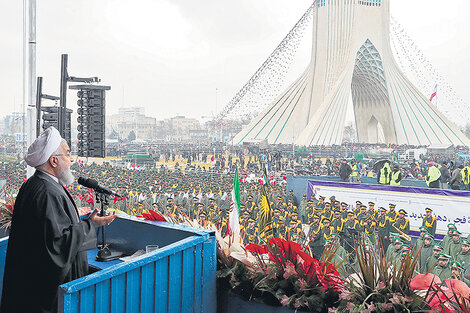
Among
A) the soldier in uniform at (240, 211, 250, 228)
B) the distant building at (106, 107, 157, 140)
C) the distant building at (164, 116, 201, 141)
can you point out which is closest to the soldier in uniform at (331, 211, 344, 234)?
the soldier in uniform at (240, 211, 250, 228)

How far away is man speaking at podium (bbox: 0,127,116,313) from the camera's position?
179 centimetres

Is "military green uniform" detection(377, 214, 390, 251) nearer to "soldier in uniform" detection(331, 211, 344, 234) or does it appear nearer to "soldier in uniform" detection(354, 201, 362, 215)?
"soldier in uniform" detection(354, 201, 362, 215)

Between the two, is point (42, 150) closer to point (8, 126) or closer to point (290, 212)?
point (290, 212)

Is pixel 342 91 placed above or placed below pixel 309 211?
above

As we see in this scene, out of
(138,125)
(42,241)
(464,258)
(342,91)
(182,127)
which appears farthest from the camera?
(182,127)

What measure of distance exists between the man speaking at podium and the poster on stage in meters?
6.48

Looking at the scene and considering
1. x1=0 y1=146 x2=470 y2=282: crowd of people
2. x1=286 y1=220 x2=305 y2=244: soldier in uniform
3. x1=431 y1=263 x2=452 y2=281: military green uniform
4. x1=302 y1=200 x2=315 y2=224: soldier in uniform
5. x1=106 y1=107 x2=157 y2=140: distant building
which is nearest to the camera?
x1=286 y1=220 x2=305 y2=244: soldier in uniform

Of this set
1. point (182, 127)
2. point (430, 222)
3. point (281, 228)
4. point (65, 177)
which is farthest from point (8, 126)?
point (182, 127)

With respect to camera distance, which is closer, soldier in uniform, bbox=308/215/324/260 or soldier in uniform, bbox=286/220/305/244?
soldier in uniform, bbox=286/220/305/244

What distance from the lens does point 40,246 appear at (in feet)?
5.87

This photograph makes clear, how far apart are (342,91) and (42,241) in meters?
36.1

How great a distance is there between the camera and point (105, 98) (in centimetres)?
566

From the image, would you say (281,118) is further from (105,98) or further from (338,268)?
(338,268)

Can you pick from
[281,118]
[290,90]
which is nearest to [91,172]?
[281,118]
